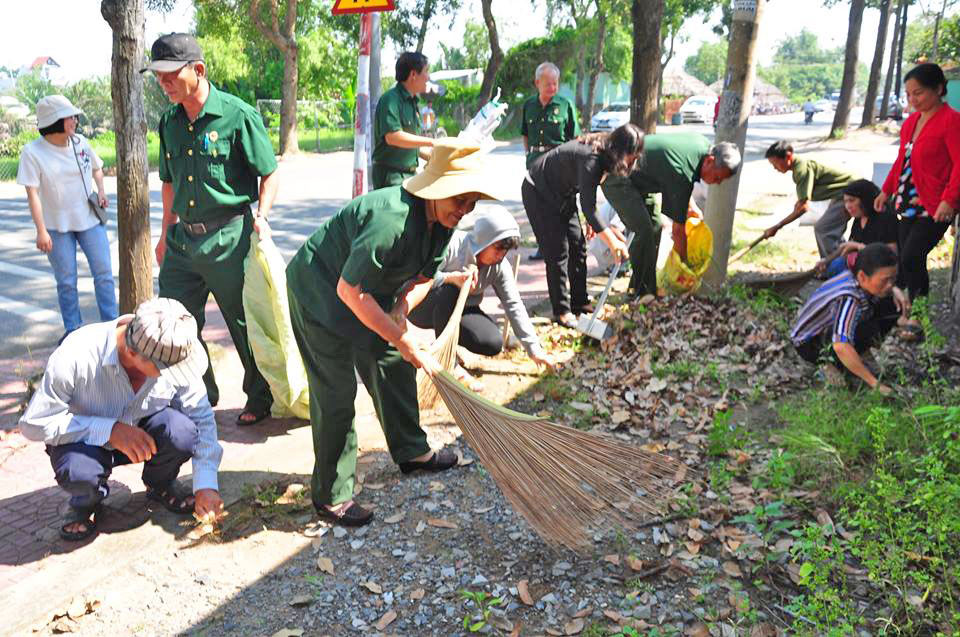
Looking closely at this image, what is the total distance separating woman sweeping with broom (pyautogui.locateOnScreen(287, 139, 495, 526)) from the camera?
287 centimetres

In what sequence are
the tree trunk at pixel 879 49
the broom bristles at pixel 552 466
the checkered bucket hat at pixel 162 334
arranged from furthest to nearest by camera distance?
the tree trunk at pixel 879 49 < the broom bristles at pixel 552 466 < the checkered bucket hat at pixel 162 334

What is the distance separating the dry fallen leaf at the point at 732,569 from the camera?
9.79 feet

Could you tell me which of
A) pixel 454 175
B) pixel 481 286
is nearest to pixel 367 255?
pixel 454 175

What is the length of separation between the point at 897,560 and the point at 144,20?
460 cm

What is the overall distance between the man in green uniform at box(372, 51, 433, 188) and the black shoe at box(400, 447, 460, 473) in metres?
2.31

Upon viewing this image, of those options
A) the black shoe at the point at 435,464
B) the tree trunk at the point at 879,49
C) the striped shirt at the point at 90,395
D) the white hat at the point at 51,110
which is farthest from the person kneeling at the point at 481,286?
the tree trunk at the point at 879,49

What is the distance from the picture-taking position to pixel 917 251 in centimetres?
546

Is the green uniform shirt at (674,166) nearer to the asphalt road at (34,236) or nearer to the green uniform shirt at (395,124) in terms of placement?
the asphalt road at (34,236)

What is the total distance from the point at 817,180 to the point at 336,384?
4.88 m

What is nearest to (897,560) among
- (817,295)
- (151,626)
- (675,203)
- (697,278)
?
(817,295)

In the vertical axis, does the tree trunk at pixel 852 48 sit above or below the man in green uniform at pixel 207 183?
above

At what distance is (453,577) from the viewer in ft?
10.1

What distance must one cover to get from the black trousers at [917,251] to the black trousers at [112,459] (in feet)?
15.4

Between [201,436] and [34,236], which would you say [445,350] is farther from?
[34,236]
